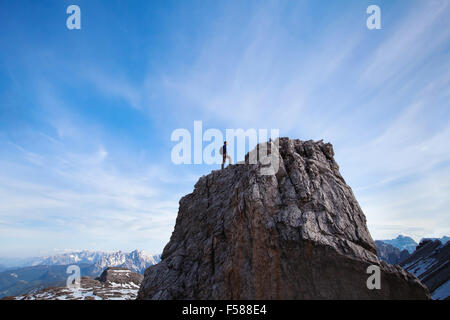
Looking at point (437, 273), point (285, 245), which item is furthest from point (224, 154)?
point (437, 273)

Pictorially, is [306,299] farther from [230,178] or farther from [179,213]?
[179,213]

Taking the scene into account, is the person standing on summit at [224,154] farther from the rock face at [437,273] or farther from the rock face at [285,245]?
the rock face at [437,273]

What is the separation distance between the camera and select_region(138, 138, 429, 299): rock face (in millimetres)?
19438

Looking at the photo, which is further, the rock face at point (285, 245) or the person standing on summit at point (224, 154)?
the person standing on summit at point (224, 154)

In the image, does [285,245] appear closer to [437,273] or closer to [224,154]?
[224,154]

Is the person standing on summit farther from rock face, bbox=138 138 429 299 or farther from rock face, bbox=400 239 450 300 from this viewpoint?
rock face, bbox=400 239 450 300

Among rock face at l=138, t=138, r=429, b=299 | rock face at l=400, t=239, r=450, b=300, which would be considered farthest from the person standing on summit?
rock face at l=400, t=239, r=450, b=300

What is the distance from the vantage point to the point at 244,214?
2486cm

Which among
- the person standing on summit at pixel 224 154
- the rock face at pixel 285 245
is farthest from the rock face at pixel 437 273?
the person standing on summit at pixel 224 154

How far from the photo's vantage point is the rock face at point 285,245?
19.4 m

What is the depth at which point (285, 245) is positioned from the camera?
70.2 feet

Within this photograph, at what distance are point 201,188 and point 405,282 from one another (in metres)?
29.4
